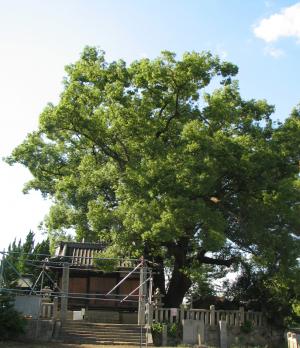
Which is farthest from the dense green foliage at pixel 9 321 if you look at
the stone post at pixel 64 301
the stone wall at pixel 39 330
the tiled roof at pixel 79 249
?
the tiled roof at pixel 79 249

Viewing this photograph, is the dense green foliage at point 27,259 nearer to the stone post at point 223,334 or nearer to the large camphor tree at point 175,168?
the large camphor tree at point 175,168

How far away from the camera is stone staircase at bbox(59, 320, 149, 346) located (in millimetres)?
17344

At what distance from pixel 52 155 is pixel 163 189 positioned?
9006 mm

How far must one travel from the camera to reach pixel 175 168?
744 inches

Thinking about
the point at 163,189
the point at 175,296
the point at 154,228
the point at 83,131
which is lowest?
the point at 175,296

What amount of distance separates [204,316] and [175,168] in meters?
6.48

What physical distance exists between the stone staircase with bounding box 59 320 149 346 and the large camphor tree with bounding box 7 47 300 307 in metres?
3.36

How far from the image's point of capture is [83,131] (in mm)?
21656

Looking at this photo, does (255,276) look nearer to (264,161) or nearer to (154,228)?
(264,161)

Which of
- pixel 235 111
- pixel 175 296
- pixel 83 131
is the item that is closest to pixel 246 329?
pixel 175 296

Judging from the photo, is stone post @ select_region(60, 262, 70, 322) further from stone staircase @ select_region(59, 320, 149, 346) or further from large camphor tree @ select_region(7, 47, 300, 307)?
large camphor tree @ select_region(7, 47, 300, 307)

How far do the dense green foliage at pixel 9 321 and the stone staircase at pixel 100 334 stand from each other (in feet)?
7.26

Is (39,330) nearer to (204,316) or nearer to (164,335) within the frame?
(164,335)

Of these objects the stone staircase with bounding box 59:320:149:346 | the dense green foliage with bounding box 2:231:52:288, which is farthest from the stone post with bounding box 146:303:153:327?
the dense green foliage with bounding box 2:231:52:288
